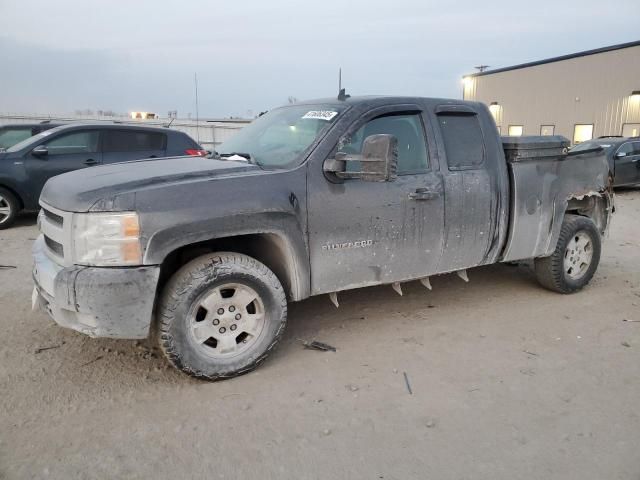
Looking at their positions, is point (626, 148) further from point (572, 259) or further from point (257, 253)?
point (257, 253)

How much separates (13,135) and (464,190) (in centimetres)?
940

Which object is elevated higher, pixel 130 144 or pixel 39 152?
pixel 130 144

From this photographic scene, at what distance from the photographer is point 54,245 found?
10.7 feet

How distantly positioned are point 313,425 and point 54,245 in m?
2.04

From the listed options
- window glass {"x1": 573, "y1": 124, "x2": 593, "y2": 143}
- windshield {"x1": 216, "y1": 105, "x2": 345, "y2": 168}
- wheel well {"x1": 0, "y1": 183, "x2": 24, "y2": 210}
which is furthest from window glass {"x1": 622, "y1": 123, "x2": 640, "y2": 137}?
wheel well {"x1": 0, "y1": 183, "x2": 24, "y2": 210}

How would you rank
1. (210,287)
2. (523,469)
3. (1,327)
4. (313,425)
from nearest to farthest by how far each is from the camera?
(523,469) < (313,425) < (210,287) < (1,327)

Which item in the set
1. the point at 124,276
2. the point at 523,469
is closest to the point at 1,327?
the point at 124,276

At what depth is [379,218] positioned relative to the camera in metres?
3.67

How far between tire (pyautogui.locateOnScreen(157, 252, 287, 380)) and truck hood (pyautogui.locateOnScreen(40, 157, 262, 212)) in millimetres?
552

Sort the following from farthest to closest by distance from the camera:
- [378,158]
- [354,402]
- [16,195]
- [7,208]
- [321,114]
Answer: [16,195]
[7,208]
[321,114]
[378,158]
[354,402]

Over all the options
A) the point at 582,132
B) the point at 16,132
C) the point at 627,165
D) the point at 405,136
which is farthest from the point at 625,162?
the point at 582,132

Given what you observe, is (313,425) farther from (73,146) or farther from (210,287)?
(73,146)

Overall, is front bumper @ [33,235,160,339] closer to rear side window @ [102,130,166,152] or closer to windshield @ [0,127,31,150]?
rear side window @ [102,130,166,152]

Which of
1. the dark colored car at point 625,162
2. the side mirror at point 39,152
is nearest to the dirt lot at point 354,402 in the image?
the side mirror at point 39,152
